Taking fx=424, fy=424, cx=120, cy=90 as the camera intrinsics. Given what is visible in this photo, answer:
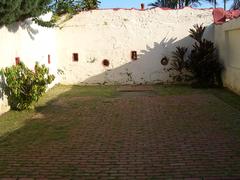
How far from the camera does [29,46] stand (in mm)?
12242

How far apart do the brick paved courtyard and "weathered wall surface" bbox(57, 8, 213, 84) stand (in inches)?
191

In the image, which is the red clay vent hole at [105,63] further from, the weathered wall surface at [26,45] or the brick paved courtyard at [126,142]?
the brick paved courtyard at [126,142]

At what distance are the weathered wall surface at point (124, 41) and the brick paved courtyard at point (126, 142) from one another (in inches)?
191

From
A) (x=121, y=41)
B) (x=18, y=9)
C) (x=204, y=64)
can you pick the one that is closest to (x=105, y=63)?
(x=121, y=41)

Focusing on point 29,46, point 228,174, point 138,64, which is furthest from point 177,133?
point 138,64

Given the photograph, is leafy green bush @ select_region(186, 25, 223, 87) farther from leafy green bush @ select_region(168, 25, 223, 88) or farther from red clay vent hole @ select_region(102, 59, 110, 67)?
red clay vent hole @ select_region(102, 59, 110, 67)

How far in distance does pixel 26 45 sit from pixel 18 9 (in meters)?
2.70

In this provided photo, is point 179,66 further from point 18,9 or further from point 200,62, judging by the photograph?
point 18,9

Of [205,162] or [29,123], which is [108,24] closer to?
[29,123]

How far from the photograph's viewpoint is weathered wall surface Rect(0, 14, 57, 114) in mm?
9944

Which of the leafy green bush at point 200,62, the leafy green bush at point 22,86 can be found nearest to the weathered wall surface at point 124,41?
the leafy green bush at point 200,62

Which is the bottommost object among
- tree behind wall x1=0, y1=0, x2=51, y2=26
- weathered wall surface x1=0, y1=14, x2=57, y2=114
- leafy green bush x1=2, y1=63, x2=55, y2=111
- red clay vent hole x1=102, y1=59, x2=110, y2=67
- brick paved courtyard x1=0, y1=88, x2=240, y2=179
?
brick paved courtyard x1=0, y1=88, x2=240, y2=179

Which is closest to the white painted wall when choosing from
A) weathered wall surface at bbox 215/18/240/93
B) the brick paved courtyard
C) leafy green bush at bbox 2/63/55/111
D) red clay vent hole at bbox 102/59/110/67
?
red clay vent hole at bbox 102/59/110/67

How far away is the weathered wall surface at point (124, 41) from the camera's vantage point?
15703 millimetres
